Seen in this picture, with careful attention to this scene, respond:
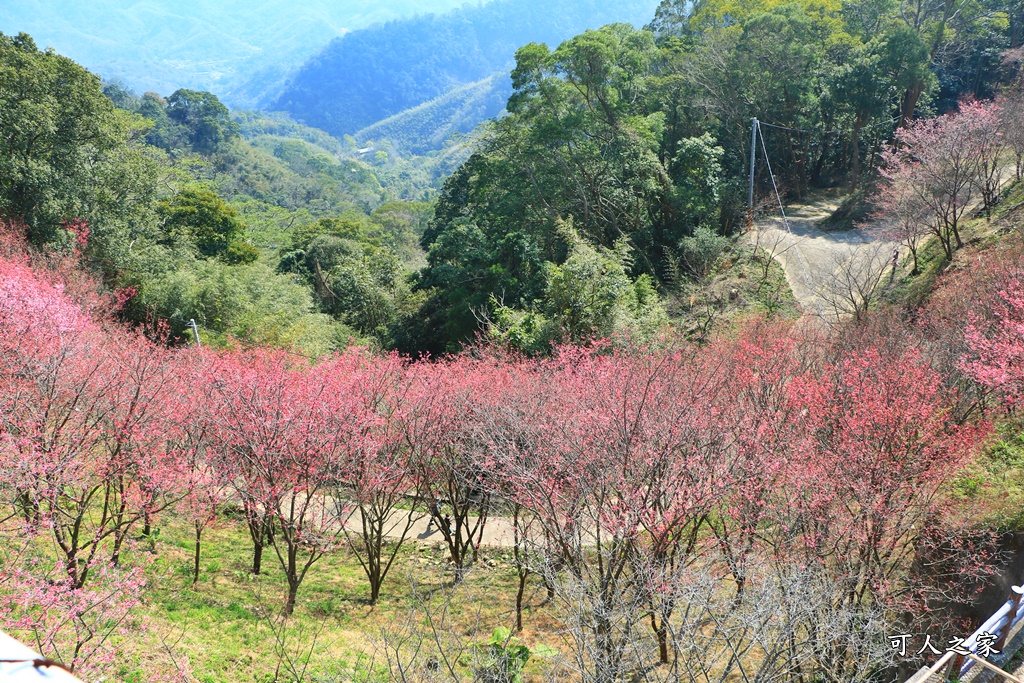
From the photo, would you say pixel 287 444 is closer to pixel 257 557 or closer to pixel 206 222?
pixel 257 557

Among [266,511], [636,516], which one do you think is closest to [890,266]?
[636,516]

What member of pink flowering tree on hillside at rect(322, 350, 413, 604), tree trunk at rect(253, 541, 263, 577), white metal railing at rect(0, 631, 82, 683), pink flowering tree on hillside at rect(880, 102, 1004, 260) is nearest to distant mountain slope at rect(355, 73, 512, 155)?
pink flowering tree on hillside at rect(880, 102, 1004, 260)

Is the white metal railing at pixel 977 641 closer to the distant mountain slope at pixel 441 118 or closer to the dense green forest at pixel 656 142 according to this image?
the dense green forest at pixel 656 142

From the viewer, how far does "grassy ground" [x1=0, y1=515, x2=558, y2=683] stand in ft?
26.9

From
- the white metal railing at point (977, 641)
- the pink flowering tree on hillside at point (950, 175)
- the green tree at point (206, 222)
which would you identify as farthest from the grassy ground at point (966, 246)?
the green tree at point (206, 222)

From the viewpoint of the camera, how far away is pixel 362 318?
94.1ft

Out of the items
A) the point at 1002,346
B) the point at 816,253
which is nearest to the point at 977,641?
the point at 1002,346

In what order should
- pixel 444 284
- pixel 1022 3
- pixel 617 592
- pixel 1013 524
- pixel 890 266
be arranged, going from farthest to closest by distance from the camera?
1. pixel 1022 3
2. pixel 444 284
3. pixel 890 266
4. pixel 1013 524
5. pixel 617 592

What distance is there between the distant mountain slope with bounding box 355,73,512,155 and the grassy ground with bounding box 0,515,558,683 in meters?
148

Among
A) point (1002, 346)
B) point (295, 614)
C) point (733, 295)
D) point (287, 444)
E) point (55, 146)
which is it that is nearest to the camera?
point (287, 444)

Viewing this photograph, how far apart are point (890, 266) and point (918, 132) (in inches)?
166

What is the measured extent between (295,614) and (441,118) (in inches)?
6790

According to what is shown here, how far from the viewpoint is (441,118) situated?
17112 centimetres

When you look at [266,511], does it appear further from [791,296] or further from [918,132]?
[918,132]
